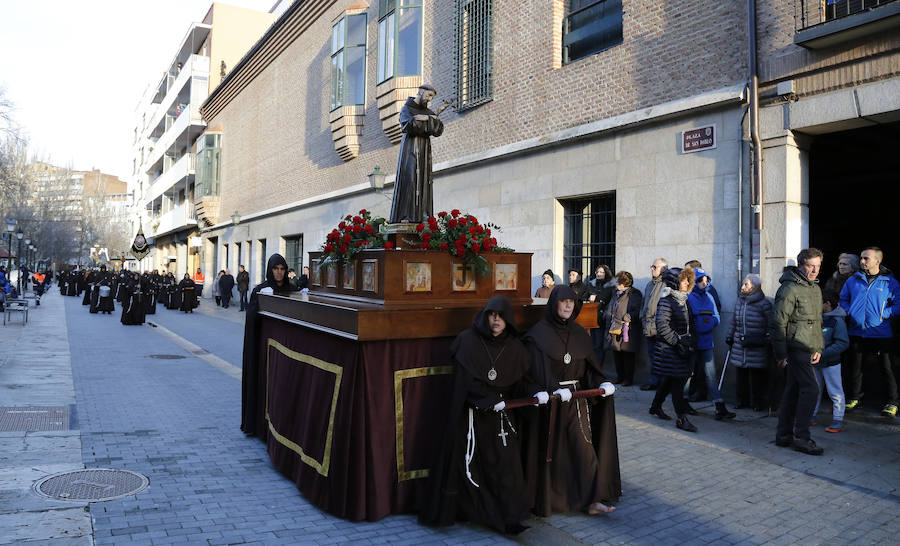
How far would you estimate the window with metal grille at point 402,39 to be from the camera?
53.8 ft

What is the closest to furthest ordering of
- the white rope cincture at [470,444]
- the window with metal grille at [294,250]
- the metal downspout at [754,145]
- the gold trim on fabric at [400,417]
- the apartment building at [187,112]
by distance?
the white rope cincture at [470,444] → the gold trim on fabric at [400,417] → the metal downspout at [754,145] → the window with metal grille at [294,250] → the apartment building at [187,112]

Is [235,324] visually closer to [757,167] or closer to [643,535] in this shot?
[757,167]

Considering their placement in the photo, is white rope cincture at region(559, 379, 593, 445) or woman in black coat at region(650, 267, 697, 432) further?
woman in black coat at region(650, 267, 697, 432)

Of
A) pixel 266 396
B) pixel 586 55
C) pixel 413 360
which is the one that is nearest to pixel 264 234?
pixel 586 55

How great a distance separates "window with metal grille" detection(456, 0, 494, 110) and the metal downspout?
5.90m

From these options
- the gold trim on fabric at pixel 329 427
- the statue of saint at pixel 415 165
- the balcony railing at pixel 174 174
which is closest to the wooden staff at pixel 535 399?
the gold trim on fabric at pixel 329 427

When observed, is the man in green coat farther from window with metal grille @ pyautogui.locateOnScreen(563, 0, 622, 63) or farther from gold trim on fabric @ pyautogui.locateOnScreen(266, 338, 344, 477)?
window with metal grille @ pyautogui.locateOnScreen(563, 0, 622, 63)

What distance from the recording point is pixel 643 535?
4387 millimetres

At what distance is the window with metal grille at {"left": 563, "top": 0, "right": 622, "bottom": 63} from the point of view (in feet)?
37.1

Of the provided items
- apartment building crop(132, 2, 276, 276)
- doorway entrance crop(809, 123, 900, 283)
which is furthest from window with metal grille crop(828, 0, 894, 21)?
apartment building crop(132, 2, 276, 276)

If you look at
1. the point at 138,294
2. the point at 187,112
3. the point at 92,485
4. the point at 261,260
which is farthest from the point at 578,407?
the point at 187,112

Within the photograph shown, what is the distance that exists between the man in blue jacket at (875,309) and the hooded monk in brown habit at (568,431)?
450cm

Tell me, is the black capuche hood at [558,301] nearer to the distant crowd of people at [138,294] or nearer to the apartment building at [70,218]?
the distant crowd of people at [138,294]

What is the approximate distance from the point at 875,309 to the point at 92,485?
8064 millimetres
